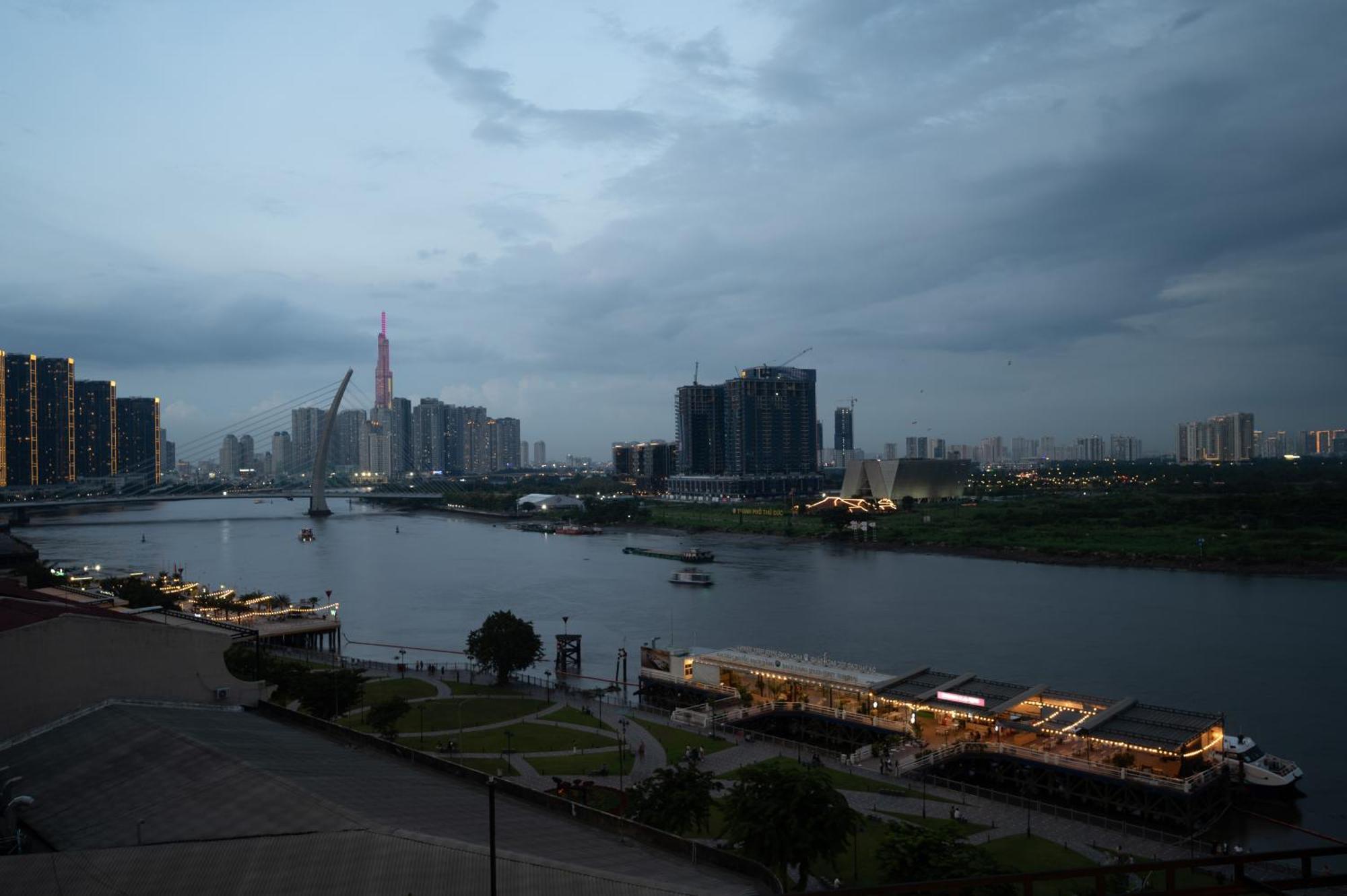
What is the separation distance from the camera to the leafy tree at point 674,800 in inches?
254

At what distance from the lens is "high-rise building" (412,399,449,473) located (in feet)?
373

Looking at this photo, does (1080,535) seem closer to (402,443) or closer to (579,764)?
(579,764)

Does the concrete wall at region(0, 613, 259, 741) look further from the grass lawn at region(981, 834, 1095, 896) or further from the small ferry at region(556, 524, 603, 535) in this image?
the small ferry at region(556, 524, 603, 535)

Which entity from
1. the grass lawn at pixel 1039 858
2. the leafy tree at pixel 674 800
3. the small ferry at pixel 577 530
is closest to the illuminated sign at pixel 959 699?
the grass lawn at pixel 1039 858

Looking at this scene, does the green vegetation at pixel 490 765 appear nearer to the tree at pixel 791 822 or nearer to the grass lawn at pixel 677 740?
the grass lawn at pixel 677 740

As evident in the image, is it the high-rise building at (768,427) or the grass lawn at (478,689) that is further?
the high-rise building at (768,427)

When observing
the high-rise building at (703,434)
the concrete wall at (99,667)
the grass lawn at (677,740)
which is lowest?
the grass lawn at (677,740)

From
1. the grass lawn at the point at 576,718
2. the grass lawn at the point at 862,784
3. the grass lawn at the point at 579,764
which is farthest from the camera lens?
the grass lawn at the point at 576,718

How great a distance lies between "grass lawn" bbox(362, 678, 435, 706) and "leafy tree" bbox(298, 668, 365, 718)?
63cm

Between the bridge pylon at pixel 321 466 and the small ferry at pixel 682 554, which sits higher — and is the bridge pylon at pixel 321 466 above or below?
above

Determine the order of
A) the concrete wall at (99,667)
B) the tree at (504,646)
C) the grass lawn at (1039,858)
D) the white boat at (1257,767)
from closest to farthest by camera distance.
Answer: the concrete wall at (99,667), the grass lawn at (1039,858), the white boat at (1257,767), the tree at (504,646)

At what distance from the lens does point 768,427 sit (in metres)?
67.1

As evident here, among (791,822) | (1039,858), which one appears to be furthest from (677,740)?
(791,822)

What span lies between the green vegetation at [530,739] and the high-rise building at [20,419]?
2746 inches
